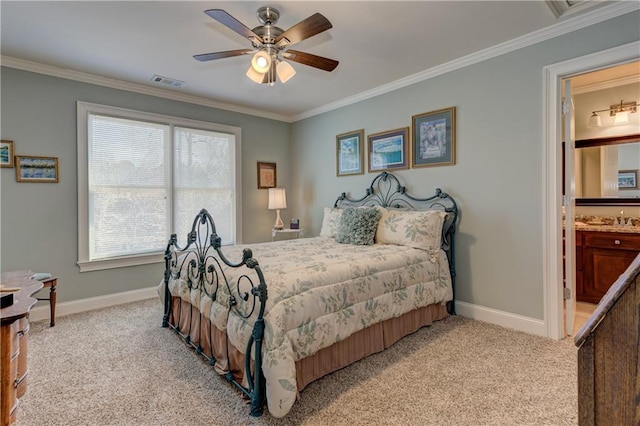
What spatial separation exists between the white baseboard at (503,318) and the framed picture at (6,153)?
15.5ft

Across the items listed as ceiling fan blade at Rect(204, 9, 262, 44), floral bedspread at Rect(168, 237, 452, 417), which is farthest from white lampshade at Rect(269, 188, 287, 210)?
ceiling fan blade at Rect(204, 9, 262, 44)

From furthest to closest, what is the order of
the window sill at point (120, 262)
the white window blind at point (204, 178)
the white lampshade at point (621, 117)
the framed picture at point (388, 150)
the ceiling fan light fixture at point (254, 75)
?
the white window blind at point (204, 178) < the framed picture at point (388, 150) < the white lampshade at point (621, 117) < the window sill at point (120, 262) < the ceiling fan light fixture at point (254, 75)

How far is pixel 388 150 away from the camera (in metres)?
3.89

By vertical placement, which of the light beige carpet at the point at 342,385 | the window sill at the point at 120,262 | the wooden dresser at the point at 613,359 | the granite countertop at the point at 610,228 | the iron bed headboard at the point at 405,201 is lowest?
the light beige carpet at the point at 342,385

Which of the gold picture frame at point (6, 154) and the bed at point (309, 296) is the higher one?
the gold picture frame at point (6, 154)

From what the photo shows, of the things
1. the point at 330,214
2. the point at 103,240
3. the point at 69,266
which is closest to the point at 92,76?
the point at 103,240

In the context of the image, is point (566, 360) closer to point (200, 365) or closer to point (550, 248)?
point (550, 248)

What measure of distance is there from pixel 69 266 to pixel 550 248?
4739 mm

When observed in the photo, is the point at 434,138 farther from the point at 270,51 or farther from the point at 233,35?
the point at 233,35

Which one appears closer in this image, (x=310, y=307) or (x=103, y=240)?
(x=310, y=307)

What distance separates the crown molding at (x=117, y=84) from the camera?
313 cm

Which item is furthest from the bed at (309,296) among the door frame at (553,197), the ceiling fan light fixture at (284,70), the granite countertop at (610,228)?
the granite countertop at (610,228)

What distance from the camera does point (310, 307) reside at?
1.91 metres

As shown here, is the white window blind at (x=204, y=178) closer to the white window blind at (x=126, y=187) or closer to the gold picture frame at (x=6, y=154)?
the white window blind at (x=126, y=187)
